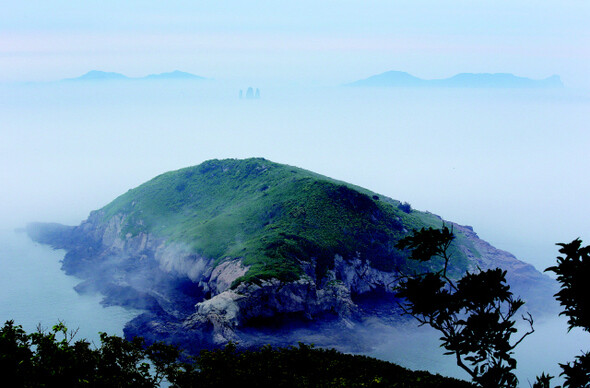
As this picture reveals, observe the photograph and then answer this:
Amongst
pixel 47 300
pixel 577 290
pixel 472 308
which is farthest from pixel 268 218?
pixel 577 290

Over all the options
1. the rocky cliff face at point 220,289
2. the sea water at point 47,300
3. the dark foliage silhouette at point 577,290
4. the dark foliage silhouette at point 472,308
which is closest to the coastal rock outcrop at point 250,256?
the rocky cliff face at point 220,289

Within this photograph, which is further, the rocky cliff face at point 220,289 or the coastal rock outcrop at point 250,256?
the coastal rock outcrop at point 250,256

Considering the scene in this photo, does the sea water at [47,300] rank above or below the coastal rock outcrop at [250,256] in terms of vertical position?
below

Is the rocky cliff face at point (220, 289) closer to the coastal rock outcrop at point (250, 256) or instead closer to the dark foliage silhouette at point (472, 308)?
the coastal rock outcrop at point (250, 256)

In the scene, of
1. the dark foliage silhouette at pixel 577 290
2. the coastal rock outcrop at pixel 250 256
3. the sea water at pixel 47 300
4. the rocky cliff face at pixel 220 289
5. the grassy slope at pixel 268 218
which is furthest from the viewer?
the grassy slope at pixel 268 218

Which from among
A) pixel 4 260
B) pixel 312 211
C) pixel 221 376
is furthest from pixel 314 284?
pixel 4 260

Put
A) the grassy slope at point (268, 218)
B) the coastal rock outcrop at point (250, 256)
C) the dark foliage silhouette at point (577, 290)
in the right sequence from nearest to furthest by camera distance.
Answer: the dark foliage silhouette at point (577, 290), the coastal rock outcrop at point (250, 256), the grassy slope at point (268, 218)

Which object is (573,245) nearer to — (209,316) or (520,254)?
(209,316)
